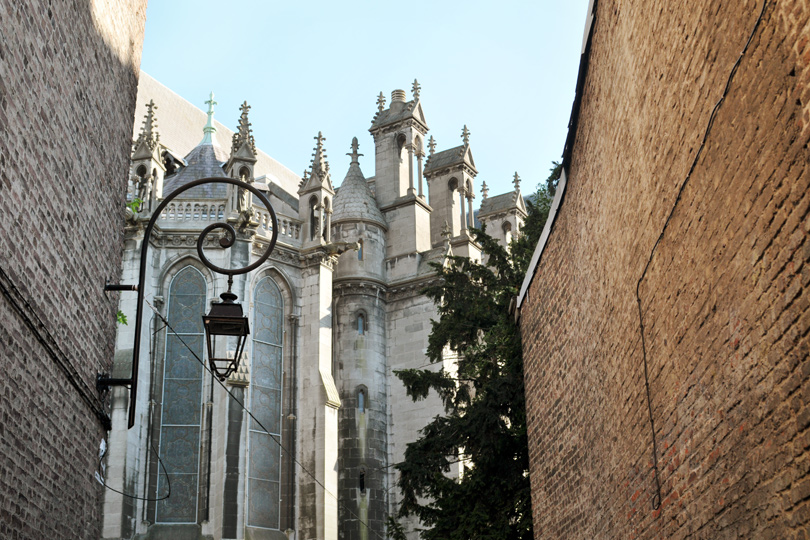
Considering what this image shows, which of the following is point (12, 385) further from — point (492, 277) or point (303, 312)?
point (303, 312)

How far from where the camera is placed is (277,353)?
27.8m

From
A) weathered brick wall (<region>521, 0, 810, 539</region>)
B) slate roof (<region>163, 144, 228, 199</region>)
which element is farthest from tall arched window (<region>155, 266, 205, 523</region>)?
weathered brick wall (<region>521, 0, 810, 539</region>)

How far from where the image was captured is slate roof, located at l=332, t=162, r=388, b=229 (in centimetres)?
3319

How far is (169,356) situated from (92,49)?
17891 millimetres

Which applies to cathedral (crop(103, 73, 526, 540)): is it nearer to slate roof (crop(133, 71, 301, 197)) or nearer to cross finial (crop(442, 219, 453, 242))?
cross finial (crop(442, 219, 453, 242))

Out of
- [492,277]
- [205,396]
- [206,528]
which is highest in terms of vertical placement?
[492,277]

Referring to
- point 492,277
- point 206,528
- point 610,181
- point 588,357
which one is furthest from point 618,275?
point 206,528

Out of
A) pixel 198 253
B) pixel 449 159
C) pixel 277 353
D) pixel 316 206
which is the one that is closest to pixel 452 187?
pixel 449 159

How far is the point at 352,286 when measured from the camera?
3153 centimetres

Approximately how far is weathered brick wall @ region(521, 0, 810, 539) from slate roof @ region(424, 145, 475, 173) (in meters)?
26.4

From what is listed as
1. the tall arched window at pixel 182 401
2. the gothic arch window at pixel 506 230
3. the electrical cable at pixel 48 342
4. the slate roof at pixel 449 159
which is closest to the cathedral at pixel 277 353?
the tall arched window at pixel 182 401

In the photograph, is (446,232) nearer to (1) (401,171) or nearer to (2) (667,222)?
(1) (401,171)

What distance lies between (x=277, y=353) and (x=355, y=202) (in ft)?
25.1

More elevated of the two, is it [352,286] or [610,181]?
[352,286]
